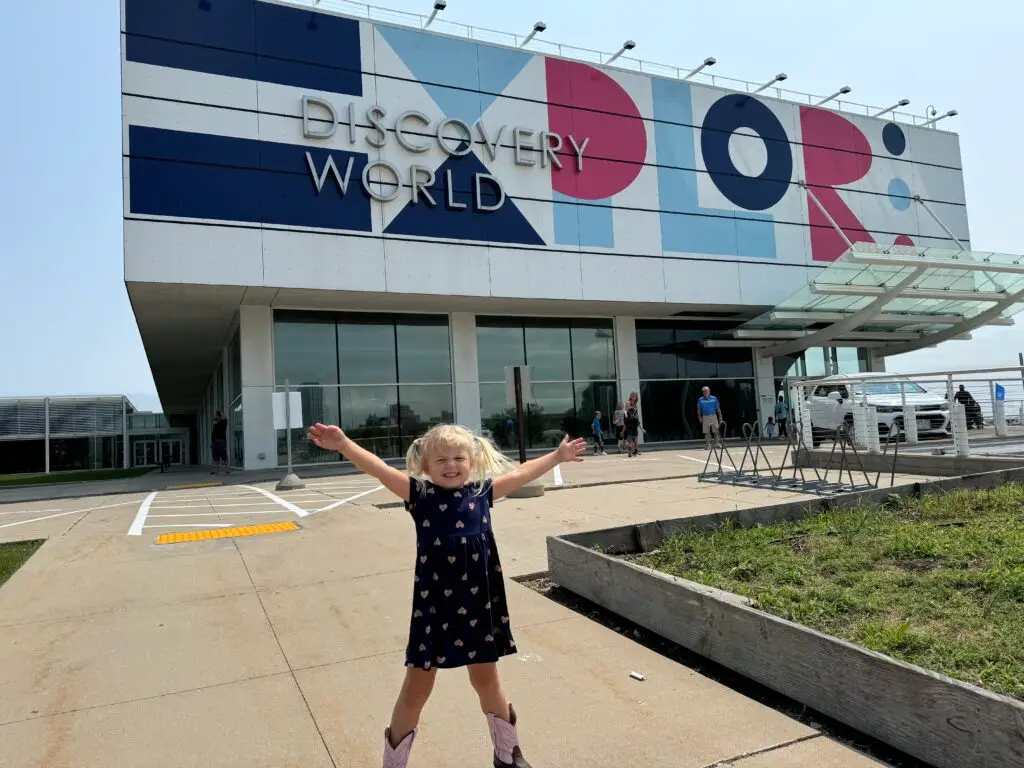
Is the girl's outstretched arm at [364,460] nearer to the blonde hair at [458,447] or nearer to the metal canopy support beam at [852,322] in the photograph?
the blonde hair at [458,447]

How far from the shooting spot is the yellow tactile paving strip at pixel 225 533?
8.07 meters

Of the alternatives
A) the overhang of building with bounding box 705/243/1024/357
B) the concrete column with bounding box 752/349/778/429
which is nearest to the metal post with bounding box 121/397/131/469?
the overhang of building with bounding box 705/243/1024/357

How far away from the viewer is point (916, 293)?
74.2ft

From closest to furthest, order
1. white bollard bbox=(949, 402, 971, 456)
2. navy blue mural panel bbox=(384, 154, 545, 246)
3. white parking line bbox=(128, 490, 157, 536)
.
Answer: white parking line bbox=(128, 490, 157, 536)
white bollard bbox=(949, 402, 971, 456)
navy blue mural panel bbox=(384, 154, 545, 246)

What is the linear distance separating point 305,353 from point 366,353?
1.86 m

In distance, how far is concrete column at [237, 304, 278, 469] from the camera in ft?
64.1

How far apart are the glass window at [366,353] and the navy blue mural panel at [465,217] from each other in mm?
3568

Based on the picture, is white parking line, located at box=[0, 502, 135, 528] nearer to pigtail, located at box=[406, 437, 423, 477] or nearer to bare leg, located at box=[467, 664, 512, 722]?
pigtail, located at box=[406, 437, 423, 477]

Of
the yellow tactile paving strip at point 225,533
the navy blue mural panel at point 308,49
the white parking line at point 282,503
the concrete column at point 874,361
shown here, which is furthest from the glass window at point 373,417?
the concrete column at point 874,361

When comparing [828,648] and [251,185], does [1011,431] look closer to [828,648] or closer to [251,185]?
[828,648]

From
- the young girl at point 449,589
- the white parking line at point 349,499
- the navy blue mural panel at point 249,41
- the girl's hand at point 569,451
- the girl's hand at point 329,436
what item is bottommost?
the white parking line at point 349,499

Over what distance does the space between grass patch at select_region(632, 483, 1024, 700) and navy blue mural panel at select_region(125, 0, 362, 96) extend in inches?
706

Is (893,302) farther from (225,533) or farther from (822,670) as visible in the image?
(822,670)

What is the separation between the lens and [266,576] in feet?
20.0
